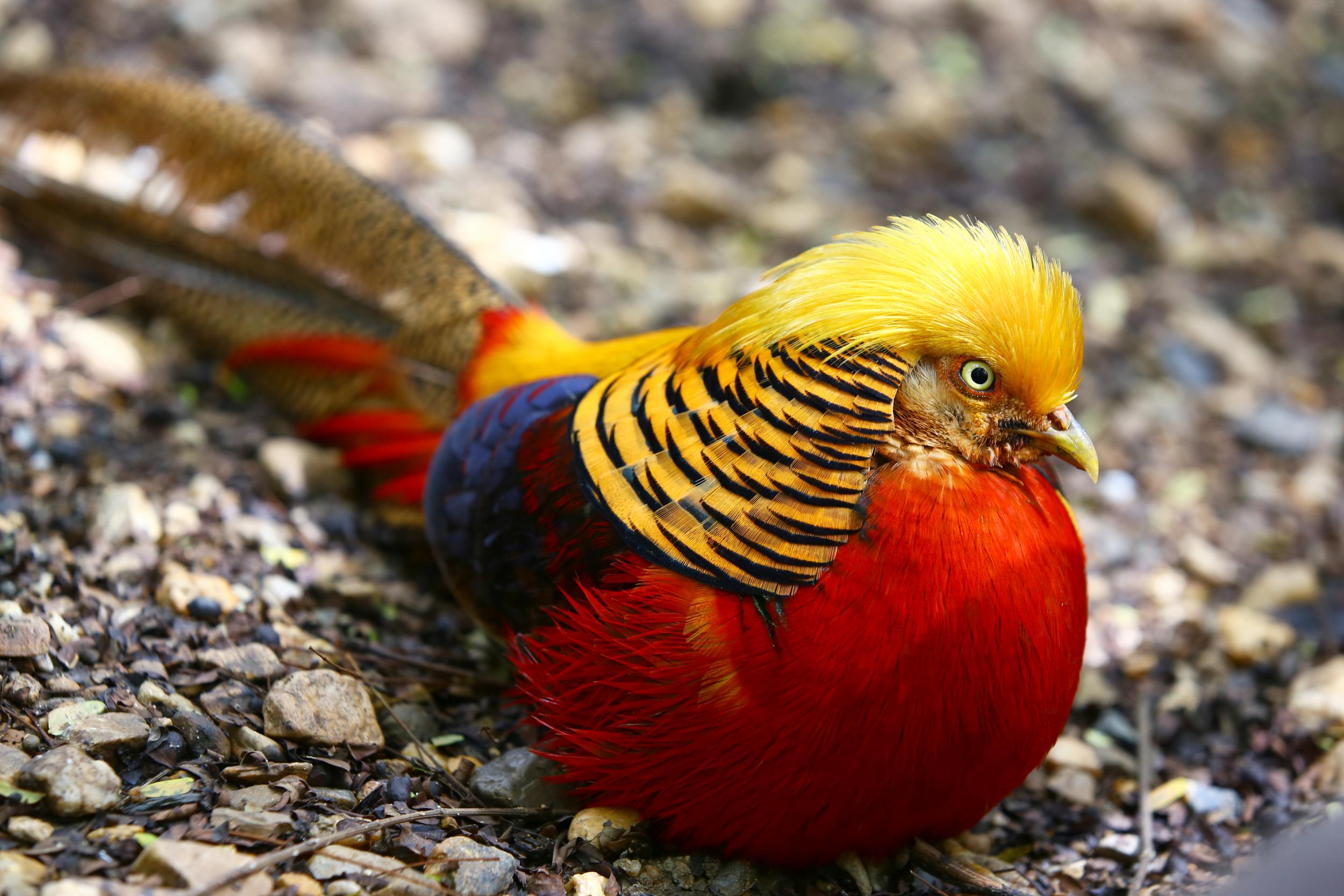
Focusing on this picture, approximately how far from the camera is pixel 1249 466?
12.5ft

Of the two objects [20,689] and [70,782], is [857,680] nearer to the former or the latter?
[70,782]

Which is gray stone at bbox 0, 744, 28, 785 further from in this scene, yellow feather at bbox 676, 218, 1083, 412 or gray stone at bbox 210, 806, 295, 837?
yellow feather at bbox 676, 218, 1083, 412

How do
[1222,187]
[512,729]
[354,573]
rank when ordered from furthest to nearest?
1. [1222,187]
2. [354,573]
3. [512,729]

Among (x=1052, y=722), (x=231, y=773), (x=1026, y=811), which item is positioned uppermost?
(x=1052, y=722)

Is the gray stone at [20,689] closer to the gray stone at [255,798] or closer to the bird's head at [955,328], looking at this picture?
the gray stone at [255,798]

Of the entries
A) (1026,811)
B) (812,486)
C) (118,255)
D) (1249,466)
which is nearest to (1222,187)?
(1249,466)

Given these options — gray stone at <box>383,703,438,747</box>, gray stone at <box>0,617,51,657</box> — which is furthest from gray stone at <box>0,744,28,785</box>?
gray stone at <box>383,703,438,747</box>

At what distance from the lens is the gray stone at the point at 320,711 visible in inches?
89.0

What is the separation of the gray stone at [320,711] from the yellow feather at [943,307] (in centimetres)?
103

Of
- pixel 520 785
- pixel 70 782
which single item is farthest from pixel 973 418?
pixel 70 782

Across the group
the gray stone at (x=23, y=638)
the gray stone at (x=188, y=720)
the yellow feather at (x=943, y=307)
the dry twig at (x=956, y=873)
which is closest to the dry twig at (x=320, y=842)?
the gray stone at (x=188, y=720)

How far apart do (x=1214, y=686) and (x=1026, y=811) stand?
73 cm

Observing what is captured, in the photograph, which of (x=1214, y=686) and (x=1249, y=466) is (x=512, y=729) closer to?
(x=1214, y=686)

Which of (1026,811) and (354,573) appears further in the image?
(354,573)
